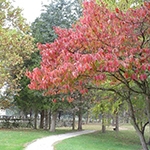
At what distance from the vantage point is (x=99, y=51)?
4.49 metres

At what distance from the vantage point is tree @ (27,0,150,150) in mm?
4271

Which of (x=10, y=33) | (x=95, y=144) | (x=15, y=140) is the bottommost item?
(x=95, y=144)

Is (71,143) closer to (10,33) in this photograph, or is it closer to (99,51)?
(10,33)

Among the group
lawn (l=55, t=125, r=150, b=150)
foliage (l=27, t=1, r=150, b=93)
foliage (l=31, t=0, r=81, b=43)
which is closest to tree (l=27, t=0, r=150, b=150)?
foliage (l=27, t=1, r=150, b=93)

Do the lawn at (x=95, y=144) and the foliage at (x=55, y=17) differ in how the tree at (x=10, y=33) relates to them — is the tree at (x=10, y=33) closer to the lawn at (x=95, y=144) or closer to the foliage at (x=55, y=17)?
the lawn at (x=95, y=144)

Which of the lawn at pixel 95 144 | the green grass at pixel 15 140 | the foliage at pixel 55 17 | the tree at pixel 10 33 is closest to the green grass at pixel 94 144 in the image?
the lawn at pixel 95 144

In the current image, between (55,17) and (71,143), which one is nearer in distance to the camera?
(71,143)

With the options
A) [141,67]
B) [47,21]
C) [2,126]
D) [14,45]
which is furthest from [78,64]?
[2,126]

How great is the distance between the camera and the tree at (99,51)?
427 centimetres

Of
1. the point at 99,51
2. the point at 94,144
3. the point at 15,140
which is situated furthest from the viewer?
the point at 94,144

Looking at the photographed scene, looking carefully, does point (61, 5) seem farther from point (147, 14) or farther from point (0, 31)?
point (147, 14)

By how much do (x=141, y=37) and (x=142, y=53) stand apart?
0.70m

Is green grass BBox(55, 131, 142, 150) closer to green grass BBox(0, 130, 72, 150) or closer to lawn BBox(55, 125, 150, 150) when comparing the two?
lawn BBox(55, 125, 150, 150)

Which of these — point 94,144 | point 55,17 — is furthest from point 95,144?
point 55,17
